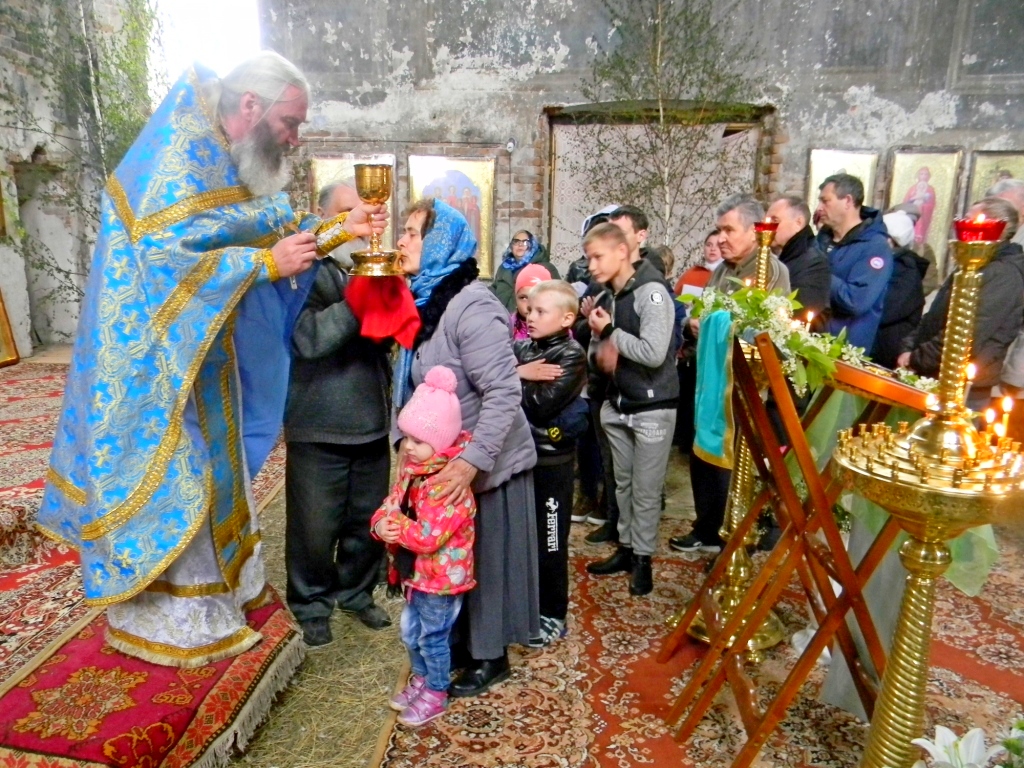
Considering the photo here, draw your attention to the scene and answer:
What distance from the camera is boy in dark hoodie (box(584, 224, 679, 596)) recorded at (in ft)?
9.76

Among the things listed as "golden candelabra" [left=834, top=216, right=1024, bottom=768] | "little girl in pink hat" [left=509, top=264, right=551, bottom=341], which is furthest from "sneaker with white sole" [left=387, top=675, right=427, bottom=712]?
"little girl in pink hat" [left=509, top=264, right=551, bottom=341]

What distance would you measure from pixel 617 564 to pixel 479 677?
3.92ft

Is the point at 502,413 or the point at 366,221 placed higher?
the point at 366,221

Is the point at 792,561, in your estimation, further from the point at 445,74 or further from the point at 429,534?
the point at 445,74

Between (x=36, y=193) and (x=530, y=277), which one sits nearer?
(x=530, y=277)

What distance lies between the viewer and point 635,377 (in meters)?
3.12

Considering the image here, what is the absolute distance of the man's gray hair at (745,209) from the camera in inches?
120

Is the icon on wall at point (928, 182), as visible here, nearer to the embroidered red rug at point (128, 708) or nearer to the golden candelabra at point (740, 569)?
the golden candelabra at point (740, 569)

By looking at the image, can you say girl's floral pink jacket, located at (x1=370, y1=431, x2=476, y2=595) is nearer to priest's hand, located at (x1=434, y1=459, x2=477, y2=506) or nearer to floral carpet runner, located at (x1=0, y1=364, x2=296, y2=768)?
priest's hand, located at (x1=434, y1=459, x2=477, y2=506)

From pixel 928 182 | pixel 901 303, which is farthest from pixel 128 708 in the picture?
pixel 928 182

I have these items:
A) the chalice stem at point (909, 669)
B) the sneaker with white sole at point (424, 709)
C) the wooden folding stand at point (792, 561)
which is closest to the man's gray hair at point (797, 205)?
the wooden folding stand at point (792, 561)

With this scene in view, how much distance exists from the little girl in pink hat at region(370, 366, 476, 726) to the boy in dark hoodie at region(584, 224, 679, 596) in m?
1.13

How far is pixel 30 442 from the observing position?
15.2 feet

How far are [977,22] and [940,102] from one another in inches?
29.7
